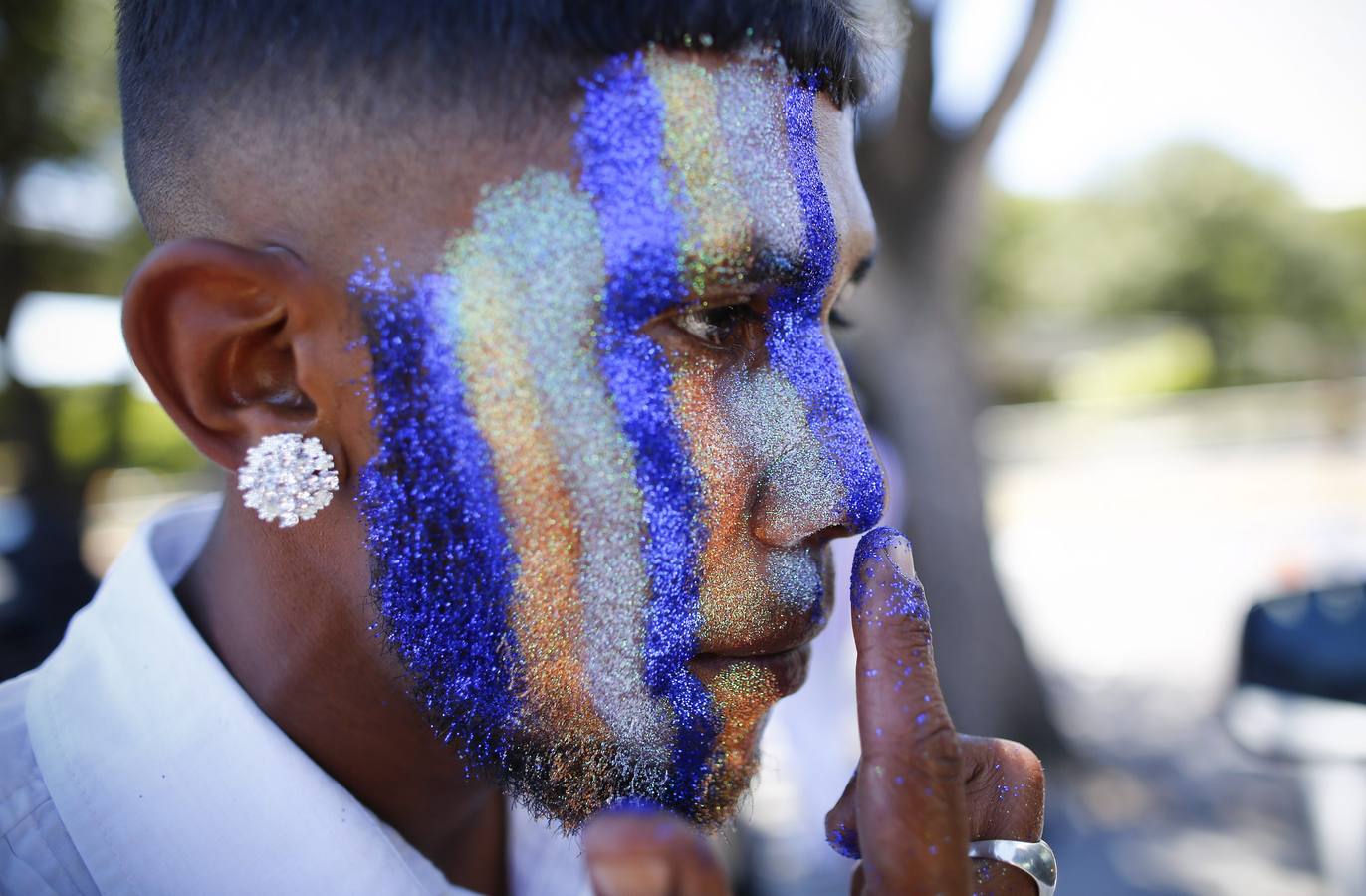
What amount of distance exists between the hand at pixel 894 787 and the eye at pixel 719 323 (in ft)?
1.05

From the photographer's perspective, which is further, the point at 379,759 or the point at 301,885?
the point at 379,759

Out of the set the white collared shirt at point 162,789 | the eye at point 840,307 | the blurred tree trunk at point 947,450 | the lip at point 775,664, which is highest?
the eye at point 840,307

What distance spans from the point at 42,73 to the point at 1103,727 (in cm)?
981

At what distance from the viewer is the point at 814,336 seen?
1.25 m

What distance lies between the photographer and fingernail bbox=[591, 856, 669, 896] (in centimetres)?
82

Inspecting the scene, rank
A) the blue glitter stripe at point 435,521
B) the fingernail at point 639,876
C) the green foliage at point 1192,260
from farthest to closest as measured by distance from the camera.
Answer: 1. the green foliage at point 1192,260
2. the blue glitter stripe at point 435,521
3. the fingernail at point 639,876

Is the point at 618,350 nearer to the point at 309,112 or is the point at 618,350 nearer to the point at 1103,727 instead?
the point at 309,112

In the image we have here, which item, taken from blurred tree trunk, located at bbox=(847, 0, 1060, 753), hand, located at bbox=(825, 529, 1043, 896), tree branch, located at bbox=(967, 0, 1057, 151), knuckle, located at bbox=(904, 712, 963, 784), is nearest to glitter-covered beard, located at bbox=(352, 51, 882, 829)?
hand, located at bbox=(825, 529, 1043, 896)

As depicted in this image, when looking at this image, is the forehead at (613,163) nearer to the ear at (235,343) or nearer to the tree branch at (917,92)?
the ear at (235,343)

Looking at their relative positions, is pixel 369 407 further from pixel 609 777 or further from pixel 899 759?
pixel 899 759

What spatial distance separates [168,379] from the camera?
1.19 m

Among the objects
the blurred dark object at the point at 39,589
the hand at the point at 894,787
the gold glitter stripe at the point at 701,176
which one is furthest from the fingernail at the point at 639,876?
the blurred dark object at the point at 39,589

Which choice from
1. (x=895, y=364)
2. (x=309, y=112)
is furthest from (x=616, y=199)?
(x=895, y=364)

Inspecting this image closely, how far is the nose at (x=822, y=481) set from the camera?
117 cm
